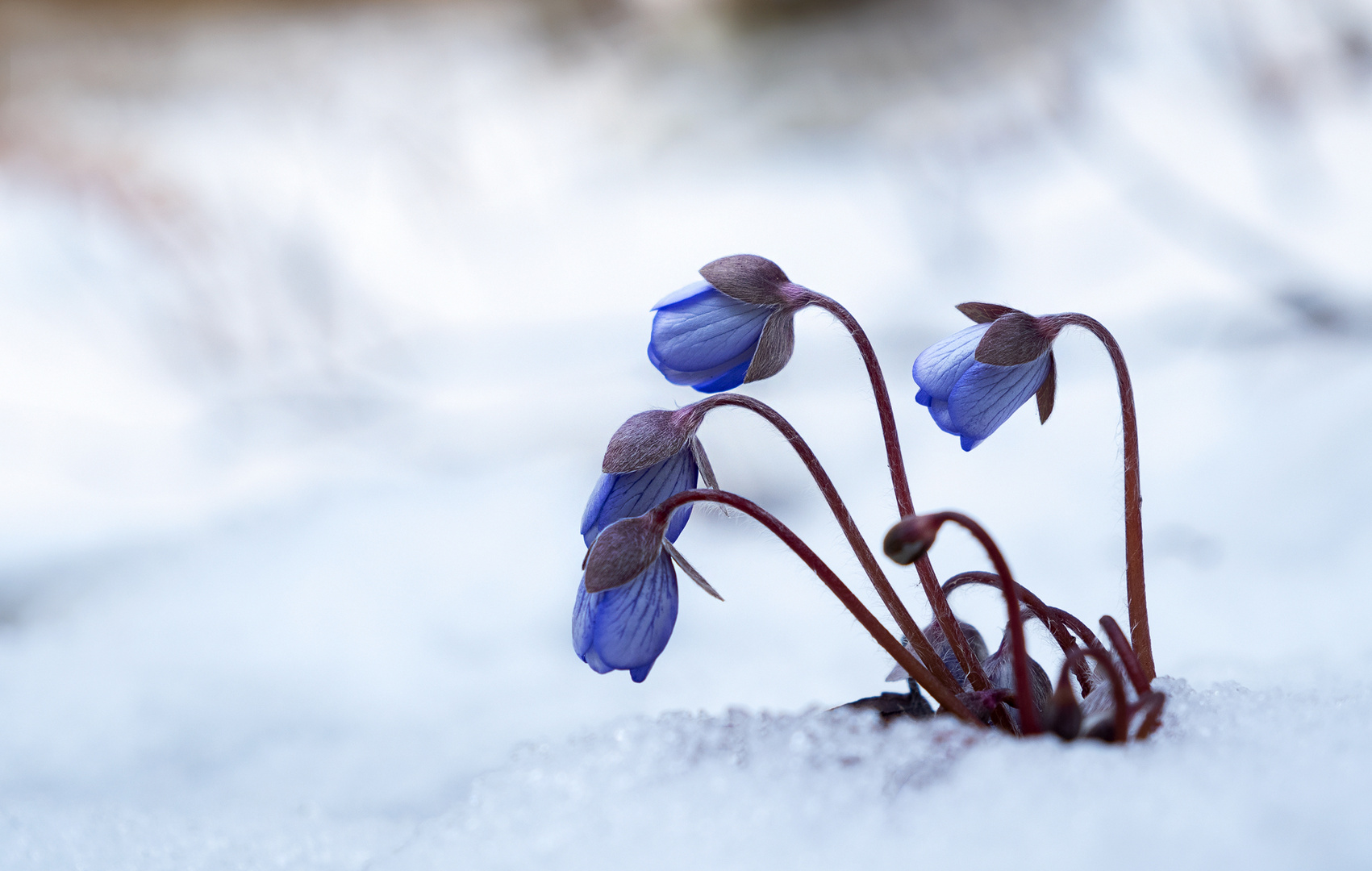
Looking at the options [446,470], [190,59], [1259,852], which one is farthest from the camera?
[190,59]

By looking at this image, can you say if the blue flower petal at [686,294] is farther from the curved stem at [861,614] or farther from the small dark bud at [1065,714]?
the small dark bud at [1065,714]

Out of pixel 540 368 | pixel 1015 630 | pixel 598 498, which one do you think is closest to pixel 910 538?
pixel 1015 630

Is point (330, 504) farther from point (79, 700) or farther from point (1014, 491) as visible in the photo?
point (1014, 491)

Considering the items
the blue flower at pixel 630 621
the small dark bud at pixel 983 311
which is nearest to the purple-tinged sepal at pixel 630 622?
the blue flower at pixel 630 621

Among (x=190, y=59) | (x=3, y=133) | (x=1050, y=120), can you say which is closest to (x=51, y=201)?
(x=3, y=133)

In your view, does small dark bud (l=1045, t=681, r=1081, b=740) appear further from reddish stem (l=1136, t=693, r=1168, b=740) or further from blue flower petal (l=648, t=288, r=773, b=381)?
blue flower petal (l=648, t=288, r=773, b=381)

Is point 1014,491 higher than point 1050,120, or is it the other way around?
point 1050,120
